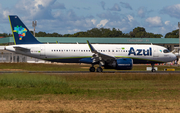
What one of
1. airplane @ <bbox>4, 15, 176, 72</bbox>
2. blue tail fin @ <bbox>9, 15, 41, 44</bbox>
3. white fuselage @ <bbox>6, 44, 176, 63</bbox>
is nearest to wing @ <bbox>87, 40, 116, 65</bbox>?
airplane @ <bbox>4, 15, 176, 72</bbox>

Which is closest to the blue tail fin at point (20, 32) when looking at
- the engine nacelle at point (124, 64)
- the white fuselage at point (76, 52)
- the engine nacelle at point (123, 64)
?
the white fuselage at point (76, 52)

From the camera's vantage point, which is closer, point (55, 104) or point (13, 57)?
point (55, 104)

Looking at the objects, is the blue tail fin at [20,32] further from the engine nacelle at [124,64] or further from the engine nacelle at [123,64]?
the engine nacelle at [124,64]

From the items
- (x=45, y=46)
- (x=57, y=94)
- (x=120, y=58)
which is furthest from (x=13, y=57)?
(x=57, y=94)

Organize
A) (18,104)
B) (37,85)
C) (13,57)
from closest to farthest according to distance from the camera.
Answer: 1. (18,104)
2. (37,85)
3. (13,57)

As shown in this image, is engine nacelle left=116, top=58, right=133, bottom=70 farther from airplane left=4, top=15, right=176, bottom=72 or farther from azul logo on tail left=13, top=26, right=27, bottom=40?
azul logo on tail left=13, top=26, right=27, bottom=40

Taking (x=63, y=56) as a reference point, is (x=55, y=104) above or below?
below

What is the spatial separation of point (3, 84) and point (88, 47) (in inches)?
637

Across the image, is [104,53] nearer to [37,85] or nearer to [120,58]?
[120,58]

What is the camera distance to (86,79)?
81.8 ft

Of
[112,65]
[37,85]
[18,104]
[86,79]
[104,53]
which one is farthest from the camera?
[104,53]

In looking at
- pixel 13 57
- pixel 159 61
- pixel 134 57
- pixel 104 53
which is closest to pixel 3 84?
pixel 104 53

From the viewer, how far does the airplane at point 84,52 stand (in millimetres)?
32969

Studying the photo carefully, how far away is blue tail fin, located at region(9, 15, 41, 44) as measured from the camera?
35156 millimetres
